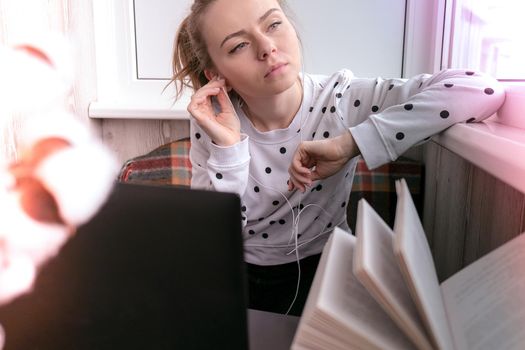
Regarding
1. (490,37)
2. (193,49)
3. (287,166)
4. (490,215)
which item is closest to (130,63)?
(193,49)

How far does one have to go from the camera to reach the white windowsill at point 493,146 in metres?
0.47

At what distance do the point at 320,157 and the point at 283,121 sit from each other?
0.85ft

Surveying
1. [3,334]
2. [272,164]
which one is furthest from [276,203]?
[3,334]

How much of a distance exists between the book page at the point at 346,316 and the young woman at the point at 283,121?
1.23 ft

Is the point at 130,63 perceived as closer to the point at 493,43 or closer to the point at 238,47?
the point at 238,47

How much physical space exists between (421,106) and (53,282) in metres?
0.63

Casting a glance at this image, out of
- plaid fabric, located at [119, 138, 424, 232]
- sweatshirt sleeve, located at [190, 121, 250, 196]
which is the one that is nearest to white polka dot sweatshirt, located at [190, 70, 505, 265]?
sweatshirt sleeve, located at [190, 121, 250, 196]

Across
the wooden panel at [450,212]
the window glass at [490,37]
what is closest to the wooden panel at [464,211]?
the wooden panel at [450,212]

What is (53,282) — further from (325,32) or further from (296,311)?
(325,32)

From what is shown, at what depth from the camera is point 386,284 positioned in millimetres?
334

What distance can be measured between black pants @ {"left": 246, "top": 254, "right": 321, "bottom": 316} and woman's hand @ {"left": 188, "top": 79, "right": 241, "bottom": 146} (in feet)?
1.00

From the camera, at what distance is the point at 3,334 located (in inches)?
12.2

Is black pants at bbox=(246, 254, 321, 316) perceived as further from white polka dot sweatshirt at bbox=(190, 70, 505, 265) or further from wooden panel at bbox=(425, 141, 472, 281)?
wooden panel at bbox=(425, 141, 472, 281)

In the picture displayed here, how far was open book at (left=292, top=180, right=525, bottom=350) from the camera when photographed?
33 centimetres
